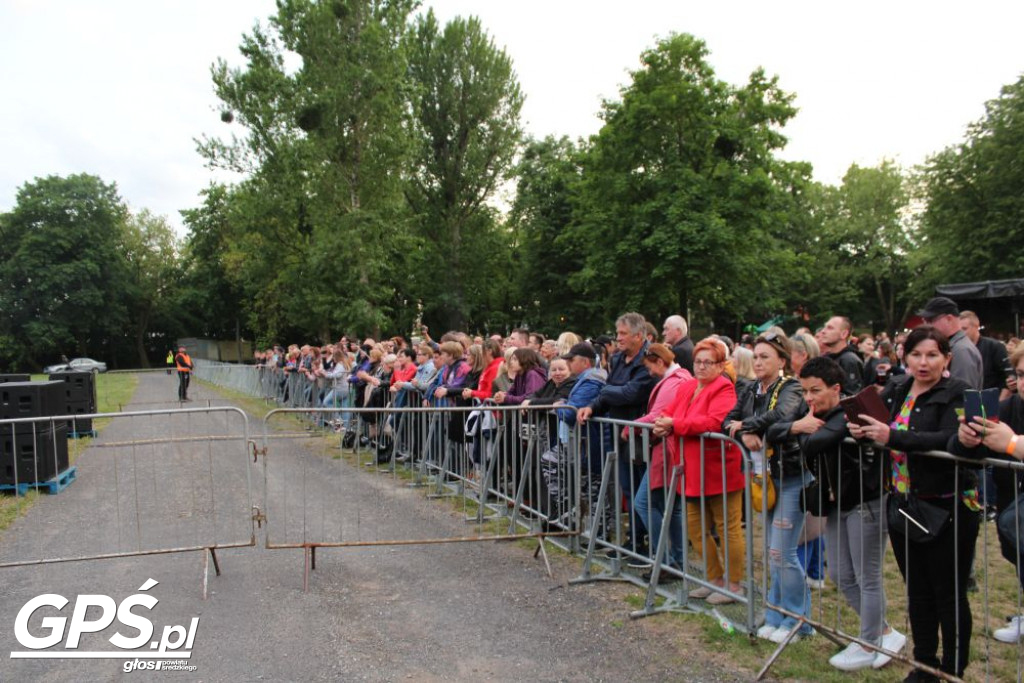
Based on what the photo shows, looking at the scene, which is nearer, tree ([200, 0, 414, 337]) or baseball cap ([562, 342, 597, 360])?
baseball cap ([562, 342, 597, 360])

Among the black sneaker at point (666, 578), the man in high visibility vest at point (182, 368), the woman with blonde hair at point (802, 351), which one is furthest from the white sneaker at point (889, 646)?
the man in high visibility vest at point (182, 368)

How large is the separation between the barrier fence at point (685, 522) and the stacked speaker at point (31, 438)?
3.01 meters

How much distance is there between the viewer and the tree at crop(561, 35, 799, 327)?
1115 inches

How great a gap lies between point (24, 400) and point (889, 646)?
10.8 meters

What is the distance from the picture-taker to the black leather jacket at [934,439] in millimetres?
3674

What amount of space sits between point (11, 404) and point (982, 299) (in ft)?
68.7

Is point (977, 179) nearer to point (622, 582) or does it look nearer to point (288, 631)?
point (622, 582)

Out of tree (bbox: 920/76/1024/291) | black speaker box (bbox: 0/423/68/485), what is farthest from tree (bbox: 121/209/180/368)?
black speaker box (bbox: 0/423/68/485)

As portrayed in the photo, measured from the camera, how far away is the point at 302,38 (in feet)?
98.9

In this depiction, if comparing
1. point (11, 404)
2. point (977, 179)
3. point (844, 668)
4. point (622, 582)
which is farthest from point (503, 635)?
point (977, 179)

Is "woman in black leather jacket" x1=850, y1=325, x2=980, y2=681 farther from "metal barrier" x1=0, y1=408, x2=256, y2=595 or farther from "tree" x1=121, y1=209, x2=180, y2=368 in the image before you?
"tree" x1=121, y1=209, x2=180, y2=368

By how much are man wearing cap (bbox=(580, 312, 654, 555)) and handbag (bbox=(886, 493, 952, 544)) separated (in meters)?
2.36

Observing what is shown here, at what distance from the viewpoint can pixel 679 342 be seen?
7719 mm

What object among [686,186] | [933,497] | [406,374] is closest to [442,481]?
[406,374]
